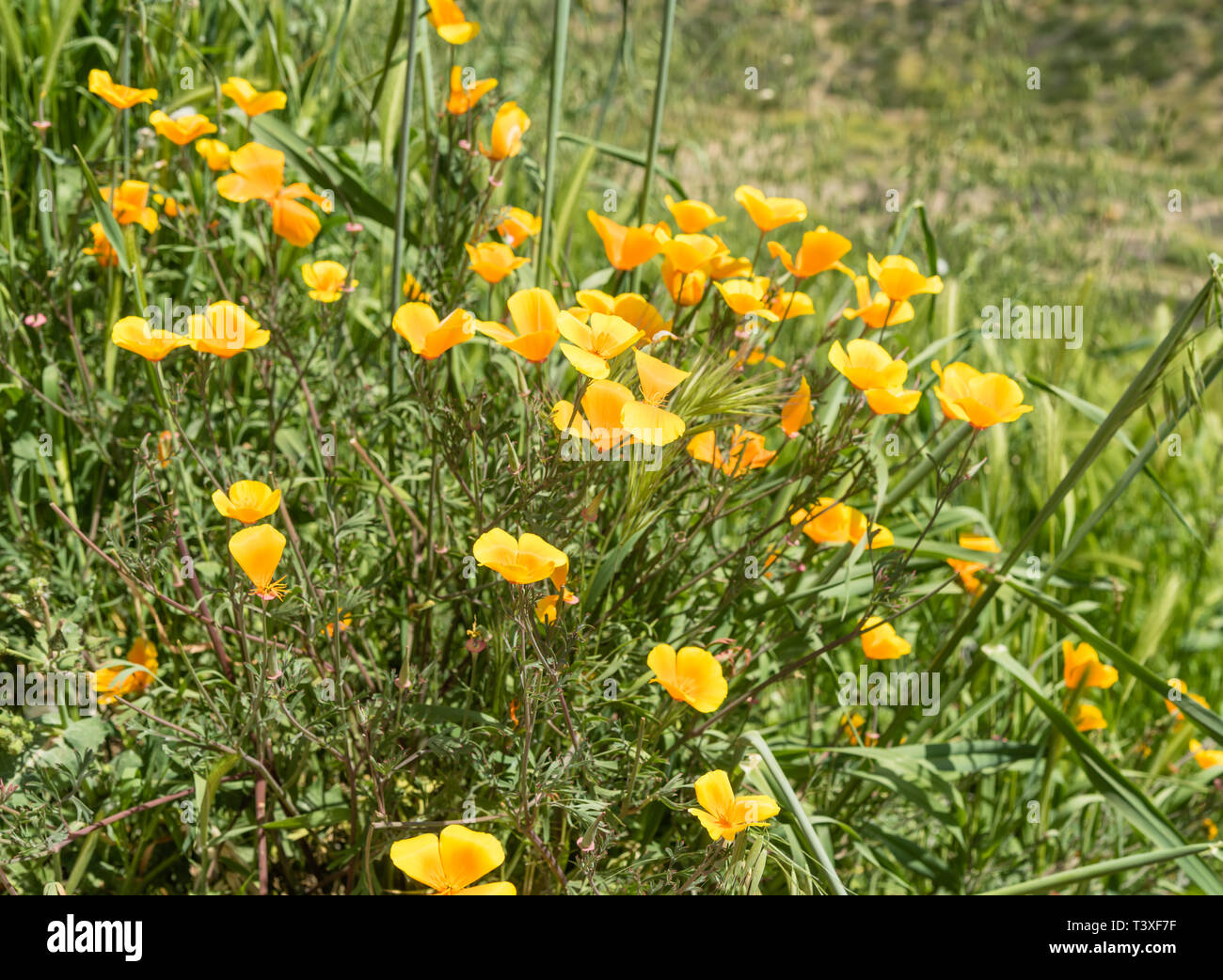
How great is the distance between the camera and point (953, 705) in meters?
1.66

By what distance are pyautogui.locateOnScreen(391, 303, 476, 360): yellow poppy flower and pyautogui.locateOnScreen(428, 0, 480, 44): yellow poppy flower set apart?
422 mm

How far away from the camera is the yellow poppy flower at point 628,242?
1130 mm

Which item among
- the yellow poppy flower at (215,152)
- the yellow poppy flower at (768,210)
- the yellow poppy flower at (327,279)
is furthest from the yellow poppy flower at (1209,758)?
the yellow poppy flower at (215,152)

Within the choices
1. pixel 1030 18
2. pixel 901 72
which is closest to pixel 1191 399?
pixel 901 72

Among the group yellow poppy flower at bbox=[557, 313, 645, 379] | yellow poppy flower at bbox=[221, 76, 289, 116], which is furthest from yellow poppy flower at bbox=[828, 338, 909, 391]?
yellow poppy flower at bbox=[221, 76, 289, 116]

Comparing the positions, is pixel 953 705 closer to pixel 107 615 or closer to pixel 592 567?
pixel 592 567

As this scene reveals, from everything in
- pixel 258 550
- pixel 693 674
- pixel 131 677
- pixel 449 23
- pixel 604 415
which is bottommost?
pixel 131 677

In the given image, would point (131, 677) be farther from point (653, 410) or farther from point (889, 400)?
point (889, 400)

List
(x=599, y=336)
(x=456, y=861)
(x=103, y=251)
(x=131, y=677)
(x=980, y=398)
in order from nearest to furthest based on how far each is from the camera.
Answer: (x=456, y=861) → (x=599, y=336) → (x=980, y=398) → (x=131, y=677) → (x=103, y=251)

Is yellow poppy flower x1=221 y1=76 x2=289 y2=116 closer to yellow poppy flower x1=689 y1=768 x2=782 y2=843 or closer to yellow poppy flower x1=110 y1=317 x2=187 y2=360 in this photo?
yellow poppy flower x1=110 y1=317 x2=187 y2=360

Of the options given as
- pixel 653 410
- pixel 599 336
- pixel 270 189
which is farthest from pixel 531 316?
pixel 270 189

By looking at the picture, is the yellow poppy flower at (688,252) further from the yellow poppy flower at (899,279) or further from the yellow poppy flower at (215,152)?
the yellow poppy flower at (215,152)

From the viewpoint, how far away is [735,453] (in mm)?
1059

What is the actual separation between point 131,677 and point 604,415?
0.65 m
